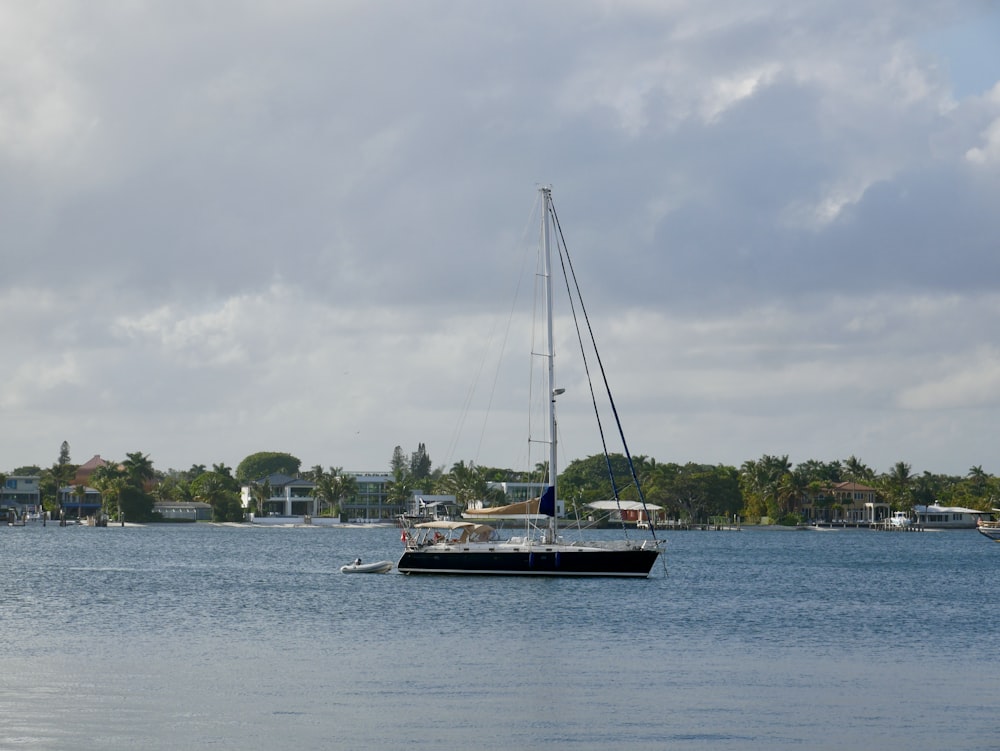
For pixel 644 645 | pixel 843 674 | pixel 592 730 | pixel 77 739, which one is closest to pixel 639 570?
pixel 644 645

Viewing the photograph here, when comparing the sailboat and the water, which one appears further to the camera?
the sailboat

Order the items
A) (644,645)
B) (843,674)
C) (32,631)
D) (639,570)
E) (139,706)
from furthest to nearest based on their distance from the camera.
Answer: (639,570), (32,631), (644,645), (843,674), (139,706)

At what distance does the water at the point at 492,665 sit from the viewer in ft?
93.0

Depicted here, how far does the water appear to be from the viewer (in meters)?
28.3

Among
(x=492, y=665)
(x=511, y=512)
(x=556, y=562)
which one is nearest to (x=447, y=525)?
(x=511, y=512)

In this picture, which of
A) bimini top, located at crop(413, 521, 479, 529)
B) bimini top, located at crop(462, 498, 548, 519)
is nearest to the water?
bimini top, located at crop(413, 521, 479, 529)

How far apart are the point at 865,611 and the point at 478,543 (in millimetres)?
22074

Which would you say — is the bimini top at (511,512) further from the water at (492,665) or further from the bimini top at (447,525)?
the water at (492,665)

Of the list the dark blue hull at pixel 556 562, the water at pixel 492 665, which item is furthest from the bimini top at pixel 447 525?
the dark blue hull at pixel 556 562

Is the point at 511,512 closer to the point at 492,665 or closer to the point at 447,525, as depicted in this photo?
the point at 447,525

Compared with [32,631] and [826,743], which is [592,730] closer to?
[826,743]

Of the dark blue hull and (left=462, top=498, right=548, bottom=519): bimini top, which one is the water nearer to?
the dark blue hull

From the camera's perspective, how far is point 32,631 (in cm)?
4812

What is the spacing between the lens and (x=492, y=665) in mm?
39844
